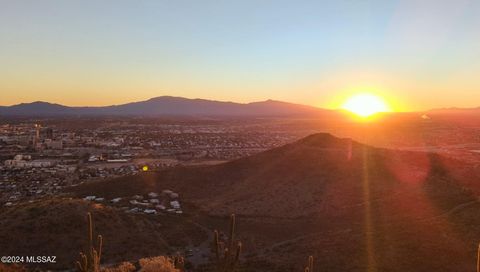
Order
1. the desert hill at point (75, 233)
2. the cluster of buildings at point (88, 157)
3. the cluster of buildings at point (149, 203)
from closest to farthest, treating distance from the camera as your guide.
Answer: the desert hill at point (75, 233) < the cluster of buildings at point (149, 203) < the cluster of buildings at point (88, 157)

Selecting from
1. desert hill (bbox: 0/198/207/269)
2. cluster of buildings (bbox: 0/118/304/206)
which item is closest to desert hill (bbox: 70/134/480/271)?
desert hill (bbox: 0/198/207/269)

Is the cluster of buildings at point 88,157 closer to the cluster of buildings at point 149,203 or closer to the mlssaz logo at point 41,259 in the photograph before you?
the cluster of buildings at point 149,203

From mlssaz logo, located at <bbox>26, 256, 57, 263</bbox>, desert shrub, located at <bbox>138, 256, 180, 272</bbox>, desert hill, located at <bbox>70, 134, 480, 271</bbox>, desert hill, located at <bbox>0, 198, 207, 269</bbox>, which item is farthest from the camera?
desert hill, located at <bbox>0, 198, 207, 269</bbox>

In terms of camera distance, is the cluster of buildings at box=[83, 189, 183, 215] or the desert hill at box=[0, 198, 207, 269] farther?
the cluster of buildings at box=[83, 189, 183, 215]

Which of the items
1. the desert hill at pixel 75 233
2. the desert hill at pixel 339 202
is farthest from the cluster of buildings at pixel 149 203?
the desert hill at pixel 75 233

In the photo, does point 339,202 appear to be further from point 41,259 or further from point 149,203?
point 41,259

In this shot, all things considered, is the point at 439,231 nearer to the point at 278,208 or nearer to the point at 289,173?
the point at 278,208

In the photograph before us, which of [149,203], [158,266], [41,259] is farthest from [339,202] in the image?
[158,266]

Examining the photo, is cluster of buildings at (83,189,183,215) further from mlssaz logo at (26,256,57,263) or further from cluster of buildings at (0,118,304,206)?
mlssaz logo at (26,256,57,263)

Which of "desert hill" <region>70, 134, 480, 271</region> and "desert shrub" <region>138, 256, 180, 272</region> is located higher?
"desert shrub" <region>138, 256, 180, 272</region>

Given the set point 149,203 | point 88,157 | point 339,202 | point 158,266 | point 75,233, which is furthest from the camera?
point 88,157

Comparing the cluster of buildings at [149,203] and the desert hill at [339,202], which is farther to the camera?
the cluster of buildings at [149,203]

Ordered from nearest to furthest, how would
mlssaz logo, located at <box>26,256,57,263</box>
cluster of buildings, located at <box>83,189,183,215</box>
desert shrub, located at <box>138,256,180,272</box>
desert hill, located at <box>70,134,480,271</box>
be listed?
desert shrub, located at <box>138,256,180,272</box> < mlssaz logo, located at <box>26,256,57,263</box> < desert hill, located at <box>70,134,480,271</box> < cluster of buildings, located at <box>83,189,183,215</box>
